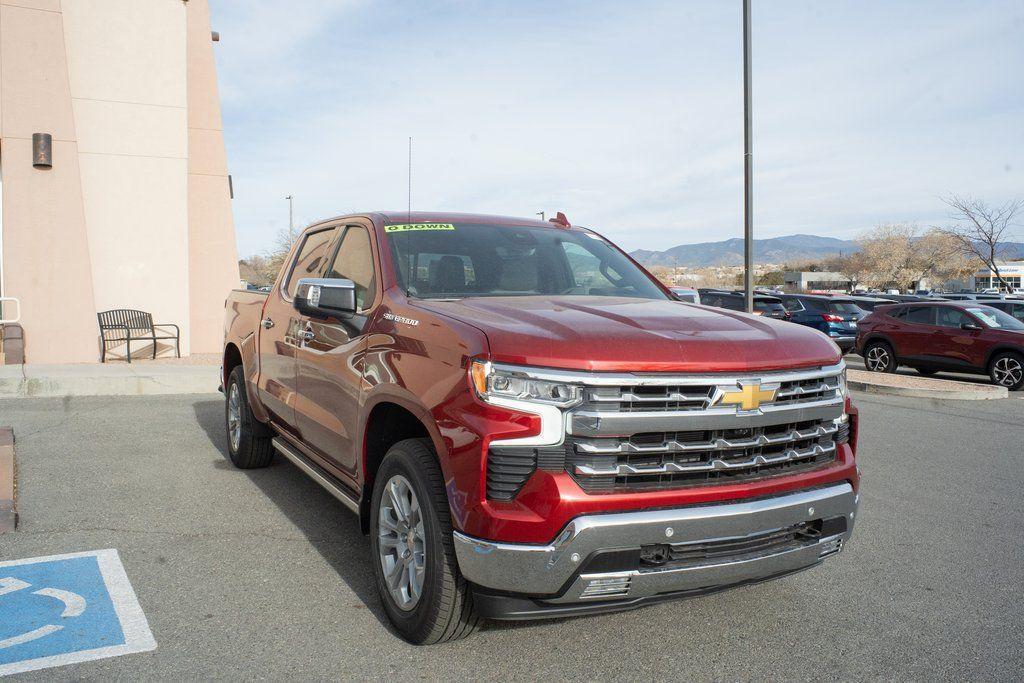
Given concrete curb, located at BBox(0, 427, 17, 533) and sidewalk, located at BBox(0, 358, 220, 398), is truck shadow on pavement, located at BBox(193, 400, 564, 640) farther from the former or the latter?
sidewalk, located at BBox(0, 358, 220, 398)

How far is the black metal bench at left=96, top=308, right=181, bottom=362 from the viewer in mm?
14539

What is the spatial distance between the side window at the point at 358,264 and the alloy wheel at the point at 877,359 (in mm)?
15393

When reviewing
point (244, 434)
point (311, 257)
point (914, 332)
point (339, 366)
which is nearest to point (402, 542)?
point (339, 366)

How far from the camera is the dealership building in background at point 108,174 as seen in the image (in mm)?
13172

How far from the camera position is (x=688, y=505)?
3287 millimetres

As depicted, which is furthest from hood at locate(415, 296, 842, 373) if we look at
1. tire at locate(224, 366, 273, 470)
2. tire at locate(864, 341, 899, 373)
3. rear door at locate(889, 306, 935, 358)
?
tire at locate(864, 341, 899, 373)

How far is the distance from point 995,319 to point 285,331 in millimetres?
15151

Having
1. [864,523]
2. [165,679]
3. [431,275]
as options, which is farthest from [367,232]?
[864,523]

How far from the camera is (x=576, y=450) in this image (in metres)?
3.20

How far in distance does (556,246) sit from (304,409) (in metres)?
1.83

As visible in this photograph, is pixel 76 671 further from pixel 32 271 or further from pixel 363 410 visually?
pixel 32 271

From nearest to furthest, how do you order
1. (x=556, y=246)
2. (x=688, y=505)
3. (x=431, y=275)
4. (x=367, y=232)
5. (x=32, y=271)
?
(x=688, y=505) → (x=431, y=275) → (x=367, y=232) → (x=556, y=246) → (x=32, y=271)

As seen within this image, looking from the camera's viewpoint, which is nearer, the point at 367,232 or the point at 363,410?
→ the point at 363,410

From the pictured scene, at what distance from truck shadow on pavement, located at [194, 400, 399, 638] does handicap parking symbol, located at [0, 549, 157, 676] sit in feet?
3.38
